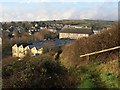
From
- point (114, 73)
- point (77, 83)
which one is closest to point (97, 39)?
point (114, 73)

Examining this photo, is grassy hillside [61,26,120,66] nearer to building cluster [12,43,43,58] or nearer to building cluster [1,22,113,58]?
building cluster [1,22,113,58]

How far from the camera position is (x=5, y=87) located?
448 centimetres

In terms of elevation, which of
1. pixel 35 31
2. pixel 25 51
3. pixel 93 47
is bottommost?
pixel 35 31

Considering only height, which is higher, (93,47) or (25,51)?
(93,47)

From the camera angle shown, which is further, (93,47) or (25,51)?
(25,51)

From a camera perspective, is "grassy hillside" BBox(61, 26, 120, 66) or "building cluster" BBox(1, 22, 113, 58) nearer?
"grassy hillside" BBox(61, 26, 120, 66)

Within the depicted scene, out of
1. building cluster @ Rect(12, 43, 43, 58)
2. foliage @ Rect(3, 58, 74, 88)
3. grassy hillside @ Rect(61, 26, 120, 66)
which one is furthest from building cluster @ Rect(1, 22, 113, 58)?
foliage @ Rect(3, 58, 74, 88)

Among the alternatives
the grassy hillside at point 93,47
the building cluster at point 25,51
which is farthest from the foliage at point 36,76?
the building cluster at point 25,51

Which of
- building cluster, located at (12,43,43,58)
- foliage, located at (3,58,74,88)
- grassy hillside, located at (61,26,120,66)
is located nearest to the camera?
foliage, located at (3,58,74,88)

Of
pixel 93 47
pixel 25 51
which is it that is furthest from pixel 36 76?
pixel 25 51

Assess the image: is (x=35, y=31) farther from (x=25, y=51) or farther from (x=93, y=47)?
(x=93, y=47)

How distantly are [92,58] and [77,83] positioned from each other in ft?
4.03

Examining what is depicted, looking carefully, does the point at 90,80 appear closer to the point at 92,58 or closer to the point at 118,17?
the point at 92,58

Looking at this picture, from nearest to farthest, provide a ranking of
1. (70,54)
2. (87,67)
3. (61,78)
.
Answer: (61,78) < (87,67) < (70,54)
